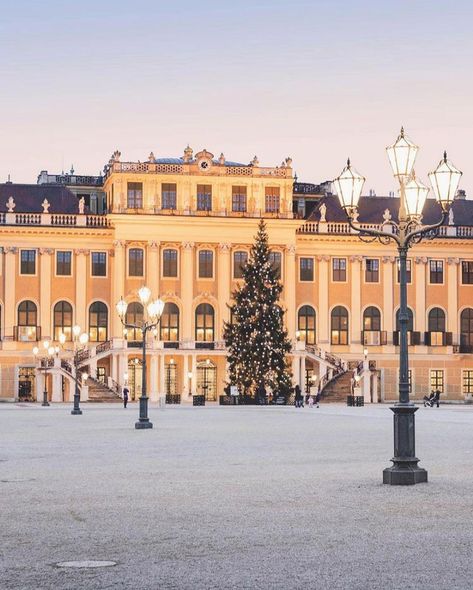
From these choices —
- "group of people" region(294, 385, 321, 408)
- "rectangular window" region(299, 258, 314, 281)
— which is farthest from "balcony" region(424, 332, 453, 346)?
"group of people" region(294, 385, 321, 408)

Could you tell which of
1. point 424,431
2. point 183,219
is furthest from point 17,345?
point 424,431

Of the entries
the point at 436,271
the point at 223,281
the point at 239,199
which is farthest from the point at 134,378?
the point at 436,271

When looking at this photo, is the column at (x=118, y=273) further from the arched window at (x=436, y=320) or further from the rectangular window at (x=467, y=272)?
the rectangular window at (x=467, y=272)

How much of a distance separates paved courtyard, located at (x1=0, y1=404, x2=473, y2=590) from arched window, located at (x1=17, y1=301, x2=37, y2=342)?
196 ft

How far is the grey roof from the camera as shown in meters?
88.4

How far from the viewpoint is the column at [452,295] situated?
86625 mm

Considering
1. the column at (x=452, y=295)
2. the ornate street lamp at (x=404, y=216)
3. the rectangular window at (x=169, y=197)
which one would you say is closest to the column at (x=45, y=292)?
the rectangular window at (x=169, y=197)

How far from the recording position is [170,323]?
82125mm

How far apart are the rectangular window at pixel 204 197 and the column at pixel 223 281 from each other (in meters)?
2.71

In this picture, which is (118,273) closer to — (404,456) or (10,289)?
(10,289)

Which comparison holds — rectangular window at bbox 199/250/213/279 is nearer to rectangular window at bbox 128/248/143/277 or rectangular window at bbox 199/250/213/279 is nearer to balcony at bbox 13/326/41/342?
rectangular window at bbox 128/248/143/277

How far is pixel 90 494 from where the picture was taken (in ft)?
46.3

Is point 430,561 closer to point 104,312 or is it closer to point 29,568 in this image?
point 29,568

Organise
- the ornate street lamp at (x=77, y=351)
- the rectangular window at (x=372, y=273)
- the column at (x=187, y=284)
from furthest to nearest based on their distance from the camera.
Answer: the rectangular window at (x=372, y=273) < the column at (x=187, y=284) < the ornate street lamp at (x=77, y=351)
